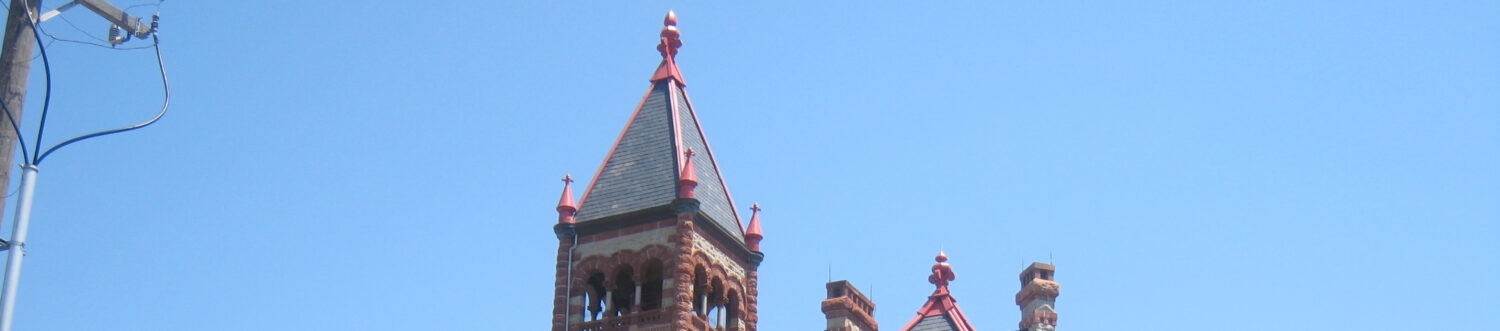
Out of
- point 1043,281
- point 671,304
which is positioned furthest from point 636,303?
point 1043,281

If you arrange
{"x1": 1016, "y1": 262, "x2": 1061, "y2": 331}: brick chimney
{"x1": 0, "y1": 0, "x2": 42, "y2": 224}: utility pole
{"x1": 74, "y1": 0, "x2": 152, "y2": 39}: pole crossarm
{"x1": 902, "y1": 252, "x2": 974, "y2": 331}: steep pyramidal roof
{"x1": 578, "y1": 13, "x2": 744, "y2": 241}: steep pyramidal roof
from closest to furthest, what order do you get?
{"x1": 0, "y1": 0, "x2": 42, "y2": 224}: utility pole → {"x1": 74, "y1": 0, "x2": 152, "y2": 39}: pole crossarm → {"x1": 1016, "y1": 262, "x2": 1061, "y2": 331}: brick chimney → {"x1": 902, "y1": 252, "x2": 974, "y2": 331}: steep pyramidal roof → {"x1": 578, "y1": 13, "x2": 744, "y2": 241}: steep pyramidal roof

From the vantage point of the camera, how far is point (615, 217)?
36625 millimetres

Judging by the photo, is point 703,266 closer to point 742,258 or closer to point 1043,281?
point 742,258

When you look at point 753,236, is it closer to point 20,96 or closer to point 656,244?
point 656,244

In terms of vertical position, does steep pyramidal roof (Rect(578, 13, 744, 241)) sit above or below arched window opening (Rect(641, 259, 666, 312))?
above

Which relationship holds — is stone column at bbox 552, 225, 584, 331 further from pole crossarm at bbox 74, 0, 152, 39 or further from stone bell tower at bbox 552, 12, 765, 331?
pole crossarm at bbox 74, 0, 152, 39

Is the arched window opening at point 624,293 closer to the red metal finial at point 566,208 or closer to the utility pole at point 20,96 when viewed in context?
the red metal finial at point 566,208

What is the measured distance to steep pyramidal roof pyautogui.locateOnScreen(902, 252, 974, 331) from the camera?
33812 mm

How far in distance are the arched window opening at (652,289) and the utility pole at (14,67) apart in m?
20.5

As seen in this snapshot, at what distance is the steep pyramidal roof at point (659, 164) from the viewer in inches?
1458

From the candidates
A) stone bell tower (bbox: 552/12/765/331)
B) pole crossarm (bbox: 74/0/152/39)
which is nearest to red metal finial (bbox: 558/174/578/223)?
stone bell tower (bbox: 552/12/765/331)

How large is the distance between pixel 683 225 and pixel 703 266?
114cm

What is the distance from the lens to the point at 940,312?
34.3 meters

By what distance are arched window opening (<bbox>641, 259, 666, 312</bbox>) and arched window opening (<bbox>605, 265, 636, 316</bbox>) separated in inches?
10.2
